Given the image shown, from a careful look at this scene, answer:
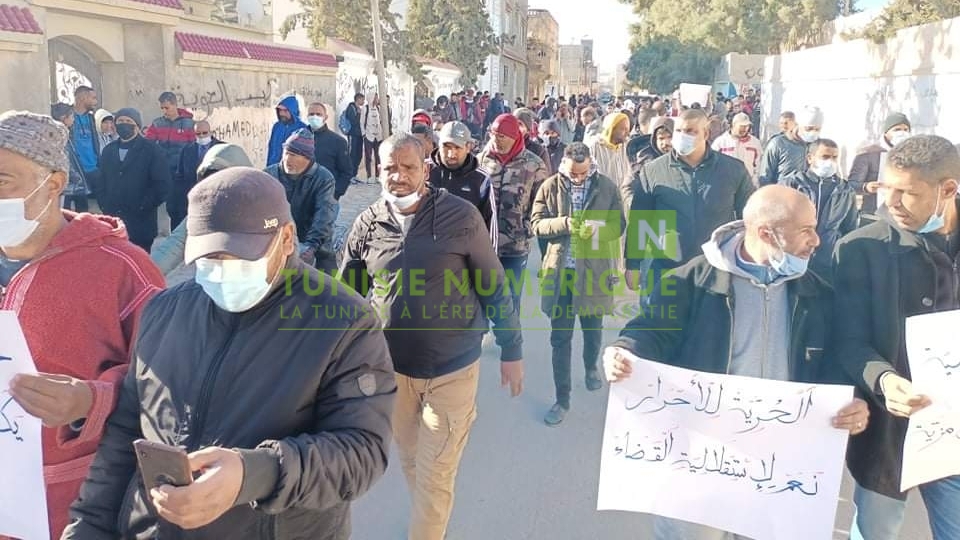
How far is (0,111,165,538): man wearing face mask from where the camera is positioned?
2.28 m

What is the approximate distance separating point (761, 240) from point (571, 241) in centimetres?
290

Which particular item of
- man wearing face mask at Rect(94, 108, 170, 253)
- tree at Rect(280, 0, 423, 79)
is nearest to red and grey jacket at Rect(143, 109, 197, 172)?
man wearing face mask at Rect(94, 108, 170, 253)

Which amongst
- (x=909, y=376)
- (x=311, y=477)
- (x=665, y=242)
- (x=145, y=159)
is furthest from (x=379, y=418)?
(x=145, y=159)

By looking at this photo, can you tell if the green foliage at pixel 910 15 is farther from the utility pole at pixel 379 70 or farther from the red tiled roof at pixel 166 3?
the red tiled roof at pixel 166 3


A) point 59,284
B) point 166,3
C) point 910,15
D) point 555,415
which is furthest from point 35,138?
point 910,15

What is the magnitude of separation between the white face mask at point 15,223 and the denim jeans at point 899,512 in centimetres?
290

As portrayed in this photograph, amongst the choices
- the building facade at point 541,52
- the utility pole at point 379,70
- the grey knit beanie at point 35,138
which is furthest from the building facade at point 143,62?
the building facade at point 541,52

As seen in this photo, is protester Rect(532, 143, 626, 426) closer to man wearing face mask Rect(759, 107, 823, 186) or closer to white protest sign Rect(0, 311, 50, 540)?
man wearing face mask Rect(759, 107, 823, 186)

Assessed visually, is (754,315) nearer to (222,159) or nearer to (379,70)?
(222,159)

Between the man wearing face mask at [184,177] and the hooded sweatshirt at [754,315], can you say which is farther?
the man wearing face mask at [184,177]

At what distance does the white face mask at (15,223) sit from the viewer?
7.61 ft

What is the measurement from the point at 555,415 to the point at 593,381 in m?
0.71

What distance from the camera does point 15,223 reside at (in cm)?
233

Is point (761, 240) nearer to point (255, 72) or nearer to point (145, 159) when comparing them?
point (145, 159)
